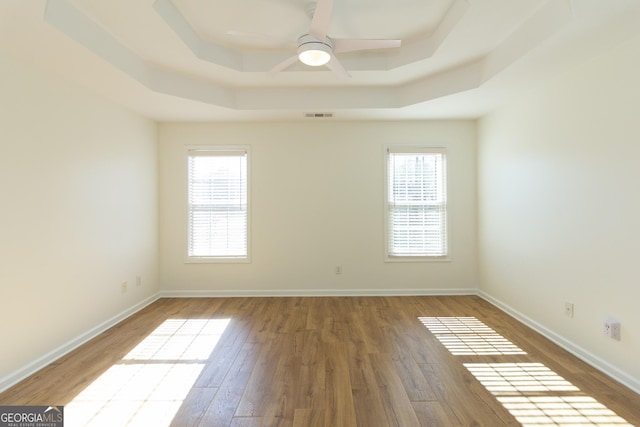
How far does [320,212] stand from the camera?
15.4 ft

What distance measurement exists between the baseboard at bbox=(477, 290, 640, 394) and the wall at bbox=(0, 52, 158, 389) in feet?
15.0

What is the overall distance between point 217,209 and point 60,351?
240 centimetres

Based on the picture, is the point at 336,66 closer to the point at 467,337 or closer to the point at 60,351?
the point at 467,337

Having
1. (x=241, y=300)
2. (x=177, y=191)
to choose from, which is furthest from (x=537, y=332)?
(x=177, y=191)

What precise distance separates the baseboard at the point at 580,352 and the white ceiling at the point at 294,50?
2.49 m

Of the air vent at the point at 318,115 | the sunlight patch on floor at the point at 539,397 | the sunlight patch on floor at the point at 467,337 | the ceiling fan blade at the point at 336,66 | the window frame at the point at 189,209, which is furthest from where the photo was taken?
the window frame at the point at 189,209

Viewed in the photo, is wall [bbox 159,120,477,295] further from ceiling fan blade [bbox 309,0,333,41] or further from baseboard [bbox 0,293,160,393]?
ceiling fan blade [bbox 309,0,333,41]

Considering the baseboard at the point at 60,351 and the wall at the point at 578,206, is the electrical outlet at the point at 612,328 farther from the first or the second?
the baseboard at the point at 60,351

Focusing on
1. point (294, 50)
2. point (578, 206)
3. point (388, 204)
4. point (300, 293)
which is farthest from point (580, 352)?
point (294, 50)

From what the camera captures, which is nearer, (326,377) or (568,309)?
(326,377)

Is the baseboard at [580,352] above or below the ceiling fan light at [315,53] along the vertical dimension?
below

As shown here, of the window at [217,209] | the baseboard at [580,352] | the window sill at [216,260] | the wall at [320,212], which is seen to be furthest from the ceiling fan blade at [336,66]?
the baseboard at [580,352]

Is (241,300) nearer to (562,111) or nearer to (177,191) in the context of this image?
(177,191)

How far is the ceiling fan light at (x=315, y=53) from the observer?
7.84 feet
